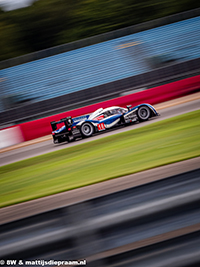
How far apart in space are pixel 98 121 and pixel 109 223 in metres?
7.87

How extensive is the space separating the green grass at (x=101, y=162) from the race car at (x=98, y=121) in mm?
2193

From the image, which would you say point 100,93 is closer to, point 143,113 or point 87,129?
point 143,113

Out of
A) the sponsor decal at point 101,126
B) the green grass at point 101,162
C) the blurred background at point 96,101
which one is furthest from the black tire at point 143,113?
the blurred background at point 96,101

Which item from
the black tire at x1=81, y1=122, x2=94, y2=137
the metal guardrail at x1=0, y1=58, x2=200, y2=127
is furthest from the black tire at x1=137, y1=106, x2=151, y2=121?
the metal guardrail at x1=0, y1=58, x2=200, y2=127

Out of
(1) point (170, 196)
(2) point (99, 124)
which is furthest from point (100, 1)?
(1) point (170, 196)

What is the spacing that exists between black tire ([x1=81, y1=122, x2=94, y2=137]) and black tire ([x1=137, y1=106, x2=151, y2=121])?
5.41 ft

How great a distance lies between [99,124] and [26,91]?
31.3 feet

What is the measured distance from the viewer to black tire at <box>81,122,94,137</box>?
33.1ft

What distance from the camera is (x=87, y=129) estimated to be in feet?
33.4

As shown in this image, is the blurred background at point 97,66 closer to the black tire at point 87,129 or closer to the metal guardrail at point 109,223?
the black tire at point 87,129

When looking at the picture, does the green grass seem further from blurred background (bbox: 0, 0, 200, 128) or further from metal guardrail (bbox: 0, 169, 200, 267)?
blurred background (bbox: 0, 0, 200, 128)

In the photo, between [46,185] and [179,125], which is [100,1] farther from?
[46,185]

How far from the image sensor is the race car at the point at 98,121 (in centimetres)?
1009

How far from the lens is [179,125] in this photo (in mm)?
7633
